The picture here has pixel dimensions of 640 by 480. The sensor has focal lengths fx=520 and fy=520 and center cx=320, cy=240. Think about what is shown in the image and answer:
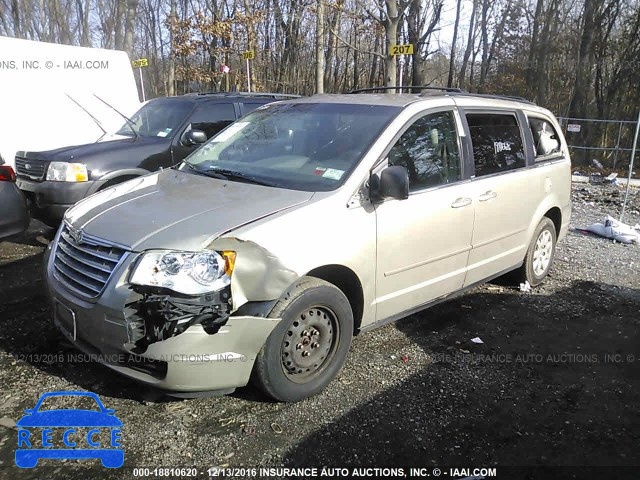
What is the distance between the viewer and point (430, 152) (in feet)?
13.2

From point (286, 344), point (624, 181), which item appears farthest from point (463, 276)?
point (624, 181)

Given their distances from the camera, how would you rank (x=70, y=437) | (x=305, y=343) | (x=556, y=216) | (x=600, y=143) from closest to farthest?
(x=70, y=437) < (x=305, y=343) < (x=556, y=216) < (x=600, y=143)

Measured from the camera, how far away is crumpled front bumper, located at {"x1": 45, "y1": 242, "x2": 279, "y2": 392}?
2793 mm

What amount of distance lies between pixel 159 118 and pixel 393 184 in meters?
4.96

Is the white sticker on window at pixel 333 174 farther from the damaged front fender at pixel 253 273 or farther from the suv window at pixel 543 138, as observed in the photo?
the suv window at pixel 543 138

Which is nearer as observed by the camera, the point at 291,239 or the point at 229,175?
the point at 291,239

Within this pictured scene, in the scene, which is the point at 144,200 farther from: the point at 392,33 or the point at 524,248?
the point at 392,33

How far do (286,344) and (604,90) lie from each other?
A: 70.2ft

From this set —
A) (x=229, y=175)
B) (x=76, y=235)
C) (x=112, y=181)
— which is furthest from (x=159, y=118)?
(x=76, y=235)

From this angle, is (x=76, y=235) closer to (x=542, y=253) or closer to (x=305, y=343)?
(x=305, y=343)

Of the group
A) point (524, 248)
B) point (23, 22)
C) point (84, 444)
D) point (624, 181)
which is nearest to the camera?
point (84, 444)

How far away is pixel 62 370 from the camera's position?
3.52 metres

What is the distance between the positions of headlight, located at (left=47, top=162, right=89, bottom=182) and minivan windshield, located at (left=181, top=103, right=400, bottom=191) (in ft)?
7.79

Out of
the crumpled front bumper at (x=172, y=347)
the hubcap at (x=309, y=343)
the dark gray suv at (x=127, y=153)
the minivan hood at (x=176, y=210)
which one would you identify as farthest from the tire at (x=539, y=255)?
the dark gray suv at (x=127, y=153)
